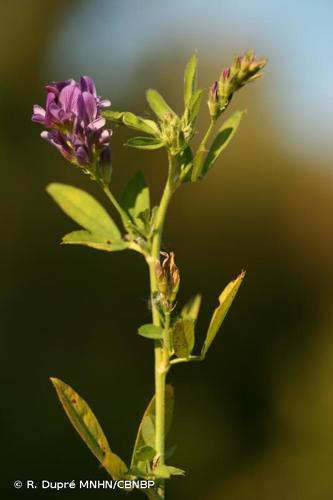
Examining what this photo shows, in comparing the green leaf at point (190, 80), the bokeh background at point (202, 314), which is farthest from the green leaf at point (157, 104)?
the bokeh background at point (202, 314)

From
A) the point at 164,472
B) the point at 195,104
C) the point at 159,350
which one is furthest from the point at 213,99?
the point at 164,472

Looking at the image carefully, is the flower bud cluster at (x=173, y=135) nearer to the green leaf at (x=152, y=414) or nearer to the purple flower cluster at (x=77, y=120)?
the purple flower cluster at (x=77, y=120)

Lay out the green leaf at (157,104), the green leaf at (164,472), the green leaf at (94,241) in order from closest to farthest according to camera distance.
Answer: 1. the green leaf at (164,472)
2. the green leaf at (94,241)
3. the green leaf at (157,104)

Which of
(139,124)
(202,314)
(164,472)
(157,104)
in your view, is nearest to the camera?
(164,472)

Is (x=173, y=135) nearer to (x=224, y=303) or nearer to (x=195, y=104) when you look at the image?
(x=195, y=104)

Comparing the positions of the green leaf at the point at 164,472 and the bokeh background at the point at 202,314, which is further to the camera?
the bokeh background at the point at 202,314

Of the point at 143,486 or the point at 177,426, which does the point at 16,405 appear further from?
the point at 143,486

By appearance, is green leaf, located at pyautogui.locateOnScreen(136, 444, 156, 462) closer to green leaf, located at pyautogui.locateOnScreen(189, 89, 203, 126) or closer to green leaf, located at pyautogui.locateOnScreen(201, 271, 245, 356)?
green leaf, located at pyautogui.locateOnScreen(201, 271, 245, 356)
